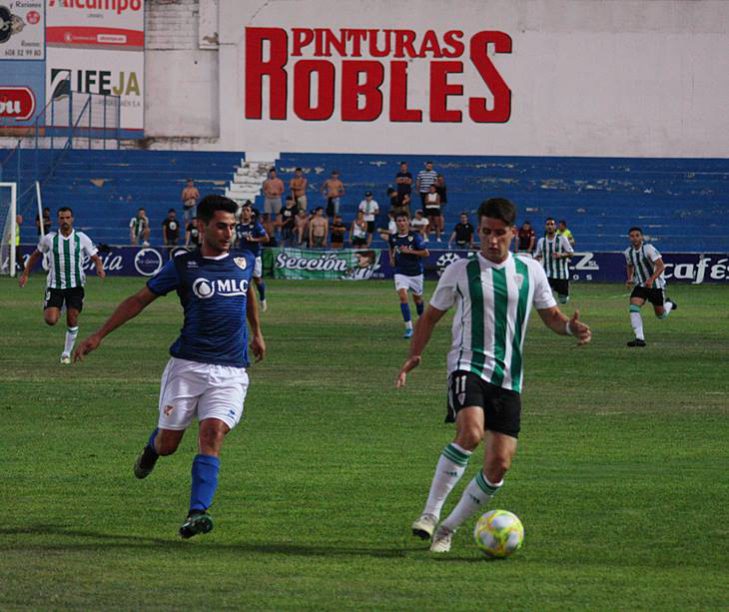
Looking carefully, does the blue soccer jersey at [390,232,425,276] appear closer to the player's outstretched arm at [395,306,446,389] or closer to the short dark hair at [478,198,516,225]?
the player's outstretched arm at [395,306,446,389]

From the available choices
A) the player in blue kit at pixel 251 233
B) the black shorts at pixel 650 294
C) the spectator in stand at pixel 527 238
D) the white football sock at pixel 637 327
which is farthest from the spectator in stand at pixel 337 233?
the white football sock at pixel 637 327

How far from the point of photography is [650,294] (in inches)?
1053

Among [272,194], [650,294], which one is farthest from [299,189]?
[650,294]

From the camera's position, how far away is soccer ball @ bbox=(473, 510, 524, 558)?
334 inches

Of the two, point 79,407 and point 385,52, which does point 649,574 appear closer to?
point 79,407

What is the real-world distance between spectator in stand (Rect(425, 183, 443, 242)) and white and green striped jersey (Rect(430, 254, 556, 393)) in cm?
4108

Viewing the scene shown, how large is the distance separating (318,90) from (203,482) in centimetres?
4971

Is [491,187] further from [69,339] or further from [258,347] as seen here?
[258,347]

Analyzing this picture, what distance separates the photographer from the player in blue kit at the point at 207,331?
933 cm

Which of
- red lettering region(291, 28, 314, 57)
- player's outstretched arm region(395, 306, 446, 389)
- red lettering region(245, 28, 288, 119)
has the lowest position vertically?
player's outstretched arm region(395, 306, 446, 389)

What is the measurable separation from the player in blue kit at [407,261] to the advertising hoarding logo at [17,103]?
31.3m

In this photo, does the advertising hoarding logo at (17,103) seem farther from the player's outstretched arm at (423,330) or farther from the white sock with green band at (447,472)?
the white sock with green band at (447,472)

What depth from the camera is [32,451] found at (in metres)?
12.9

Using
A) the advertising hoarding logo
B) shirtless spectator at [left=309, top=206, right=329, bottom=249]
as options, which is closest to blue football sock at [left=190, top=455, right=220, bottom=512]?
shirtless spectator at [left=309, top=206, right=329, bottom=249]
